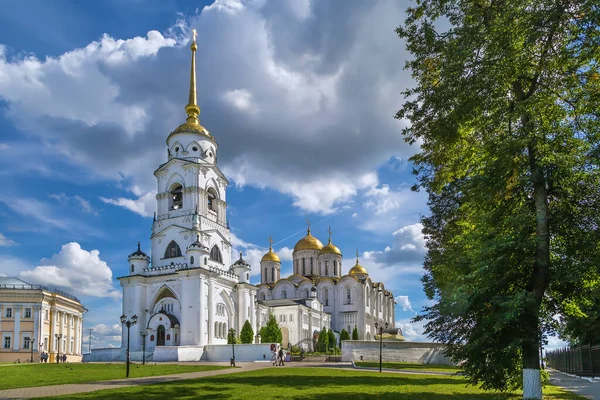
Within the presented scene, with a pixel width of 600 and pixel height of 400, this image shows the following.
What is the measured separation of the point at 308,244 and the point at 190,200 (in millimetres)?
33056

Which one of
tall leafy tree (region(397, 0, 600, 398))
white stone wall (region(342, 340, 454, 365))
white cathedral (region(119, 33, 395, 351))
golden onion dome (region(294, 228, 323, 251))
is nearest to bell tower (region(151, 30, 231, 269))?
white cathedral (region(119, 33, 395, 351))

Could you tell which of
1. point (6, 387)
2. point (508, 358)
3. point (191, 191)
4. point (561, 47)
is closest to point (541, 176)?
point (561, 47)

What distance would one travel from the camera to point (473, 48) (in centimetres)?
1533

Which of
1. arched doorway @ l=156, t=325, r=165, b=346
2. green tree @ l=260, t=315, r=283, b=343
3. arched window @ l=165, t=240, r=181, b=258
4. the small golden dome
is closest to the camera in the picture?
arched doorway @ l=156, t=325, r=165, b=346

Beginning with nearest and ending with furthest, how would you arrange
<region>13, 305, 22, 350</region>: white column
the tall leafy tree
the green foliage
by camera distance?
1. the tall leafy tree
2. <region>13, 305, 22, 350</region>: white column
3. the green foliage

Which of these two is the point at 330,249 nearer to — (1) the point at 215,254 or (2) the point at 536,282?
(1) the point at 215,254

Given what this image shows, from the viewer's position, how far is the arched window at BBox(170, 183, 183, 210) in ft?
185

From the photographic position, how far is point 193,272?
49000 mm

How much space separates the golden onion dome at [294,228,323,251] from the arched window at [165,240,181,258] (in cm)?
3308

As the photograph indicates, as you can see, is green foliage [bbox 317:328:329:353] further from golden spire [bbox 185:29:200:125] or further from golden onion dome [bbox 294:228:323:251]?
golden spire [bbox 185:29:200:125]

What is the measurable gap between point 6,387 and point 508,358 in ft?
52.2

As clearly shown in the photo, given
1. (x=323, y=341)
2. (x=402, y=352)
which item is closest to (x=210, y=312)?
(x=402, y=352)

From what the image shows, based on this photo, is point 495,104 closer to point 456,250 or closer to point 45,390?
point 456,250

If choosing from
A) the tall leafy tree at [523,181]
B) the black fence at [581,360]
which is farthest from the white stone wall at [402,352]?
the tall leafy tree at [523,181]
